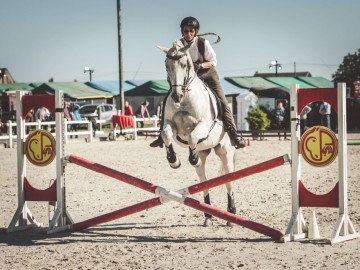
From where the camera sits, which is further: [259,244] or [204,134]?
[204,134]

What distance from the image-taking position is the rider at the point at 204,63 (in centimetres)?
839

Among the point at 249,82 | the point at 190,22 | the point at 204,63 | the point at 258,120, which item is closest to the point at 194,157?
the point at 204,63

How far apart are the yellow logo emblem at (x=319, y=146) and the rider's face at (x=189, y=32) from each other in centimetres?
190

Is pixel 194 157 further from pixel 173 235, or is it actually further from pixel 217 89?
pixel 217 89

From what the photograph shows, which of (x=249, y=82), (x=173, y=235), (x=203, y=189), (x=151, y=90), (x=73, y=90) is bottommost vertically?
(x=173, y=235)

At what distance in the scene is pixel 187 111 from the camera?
8188 millimetres

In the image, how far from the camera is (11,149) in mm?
23891

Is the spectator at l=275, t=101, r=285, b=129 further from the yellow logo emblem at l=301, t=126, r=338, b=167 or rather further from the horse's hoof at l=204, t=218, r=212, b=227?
the yellow logo emblem at l=301, t=126, r=338, b=167

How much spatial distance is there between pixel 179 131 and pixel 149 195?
3.70 metres

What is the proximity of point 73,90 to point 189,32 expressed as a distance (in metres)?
41.7

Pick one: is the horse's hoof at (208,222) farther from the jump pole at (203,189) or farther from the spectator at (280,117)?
the spectator at (280,117)

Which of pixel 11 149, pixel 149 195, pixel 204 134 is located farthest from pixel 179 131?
pixel 11 149

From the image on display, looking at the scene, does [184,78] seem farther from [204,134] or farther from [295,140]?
[295,140]

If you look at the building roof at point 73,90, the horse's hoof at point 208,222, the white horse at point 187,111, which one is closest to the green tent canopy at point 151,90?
the building roof at point 73,90
